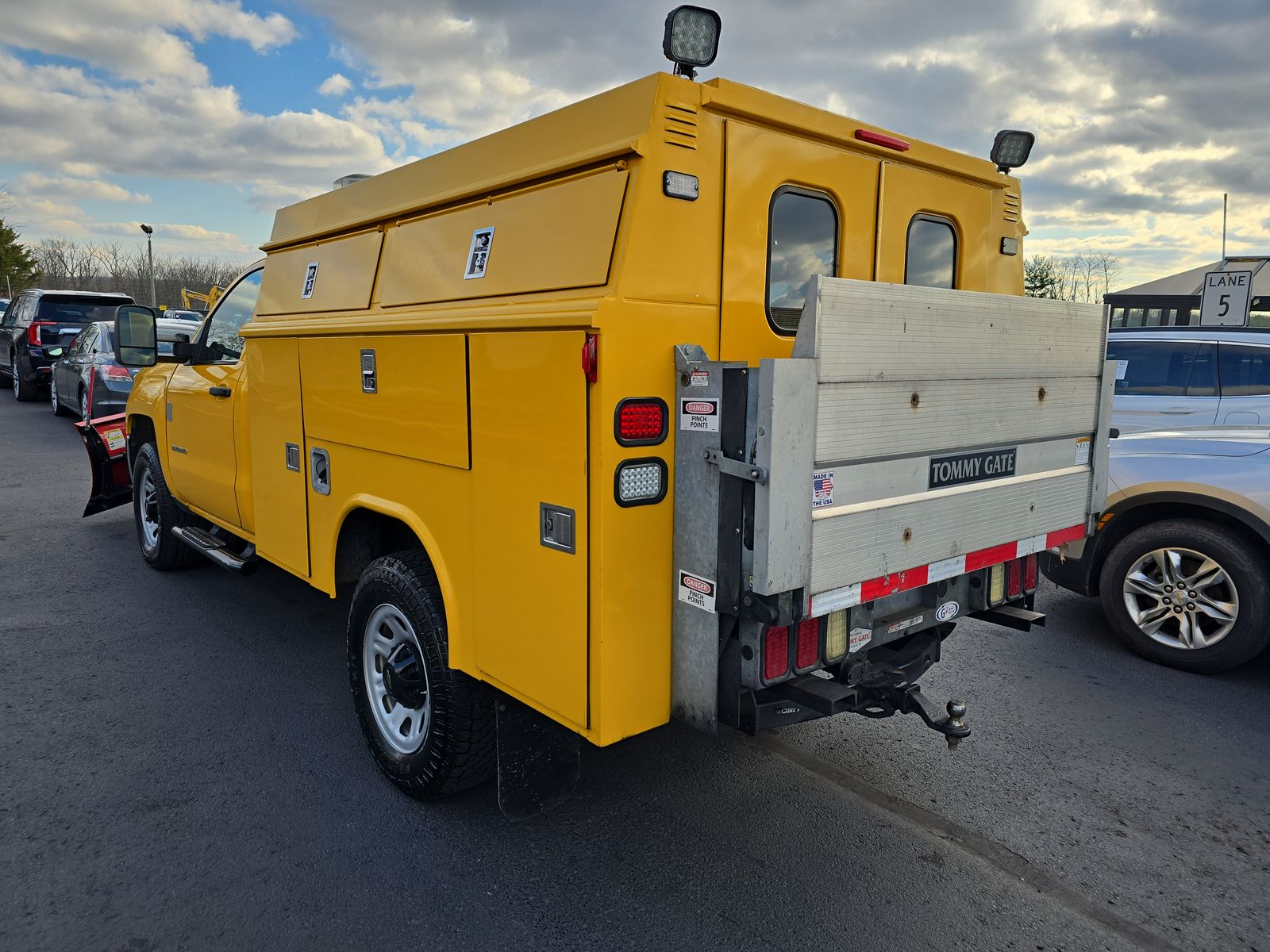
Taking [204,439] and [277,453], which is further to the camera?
[204,439]

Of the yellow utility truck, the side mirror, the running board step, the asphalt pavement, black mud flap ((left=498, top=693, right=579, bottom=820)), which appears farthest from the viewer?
the side mirror

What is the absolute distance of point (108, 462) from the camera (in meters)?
6.86

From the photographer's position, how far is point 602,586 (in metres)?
2.38

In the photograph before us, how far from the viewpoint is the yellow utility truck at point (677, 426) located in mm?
2369

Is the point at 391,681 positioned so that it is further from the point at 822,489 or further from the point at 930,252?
the point at 930,252

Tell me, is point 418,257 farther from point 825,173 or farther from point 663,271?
point 825,173

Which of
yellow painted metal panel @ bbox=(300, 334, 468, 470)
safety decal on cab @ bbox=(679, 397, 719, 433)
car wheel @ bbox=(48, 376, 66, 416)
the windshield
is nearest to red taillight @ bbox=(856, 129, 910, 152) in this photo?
safety decal on cab @ bbox=(679, 397, 719, 433)

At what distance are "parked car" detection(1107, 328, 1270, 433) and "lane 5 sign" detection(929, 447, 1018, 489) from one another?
3.40 metres

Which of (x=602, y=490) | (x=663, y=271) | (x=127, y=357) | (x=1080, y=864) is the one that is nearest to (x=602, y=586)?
(x=602, y=490)

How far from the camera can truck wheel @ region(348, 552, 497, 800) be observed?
10.0ft

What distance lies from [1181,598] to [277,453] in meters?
4.91

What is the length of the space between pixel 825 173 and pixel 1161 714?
10.5ft

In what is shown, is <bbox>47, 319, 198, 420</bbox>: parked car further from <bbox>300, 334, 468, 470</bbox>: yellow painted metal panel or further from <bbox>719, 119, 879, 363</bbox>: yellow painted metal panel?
<bbox>719, 119, 879, 363</bbox>: yellow painted metal panel

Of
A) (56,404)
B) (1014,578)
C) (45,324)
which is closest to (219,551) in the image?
(1014,578)
